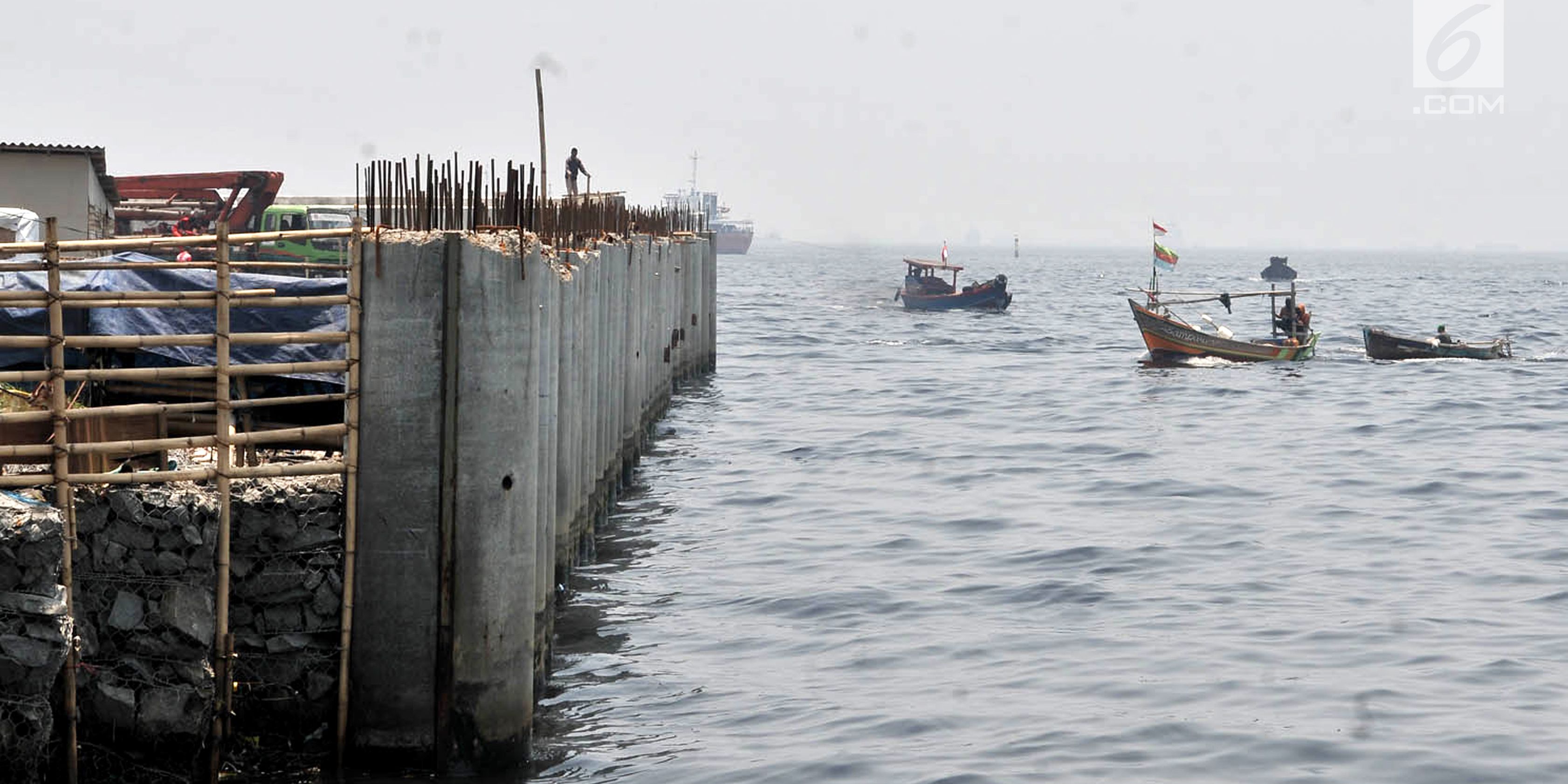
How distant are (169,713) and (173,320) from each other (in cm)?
310

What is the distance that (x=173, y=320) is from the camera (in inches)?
426

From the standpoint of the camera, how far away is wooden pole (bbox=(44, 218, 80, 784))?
27.9 ft

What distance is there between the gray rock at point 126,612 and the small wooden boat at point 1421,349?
41615mm

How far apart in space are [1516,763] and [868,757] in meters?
4.60

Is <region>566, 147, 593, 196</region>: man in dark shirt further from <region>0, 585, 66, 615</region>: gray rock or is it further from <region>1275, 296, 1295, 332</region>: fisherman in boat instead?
<region>1275, 296, 1295, 332</region>: fisherman in boat

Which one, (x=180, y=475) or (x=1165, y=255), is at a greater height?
(x=1165, y=255)

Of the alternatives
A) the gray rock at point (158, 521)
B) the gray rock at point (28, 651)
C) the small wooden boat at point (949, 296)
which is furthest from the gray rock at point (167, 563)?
the small wooden boat at point (949, 296)

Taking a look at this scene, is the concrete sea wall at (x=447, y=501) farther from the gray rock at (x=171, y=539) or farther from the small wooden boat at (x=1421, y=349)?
the small wooden boat at (x=1421, y=349)

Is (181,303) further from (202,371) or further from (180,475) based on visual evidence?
(180,475)

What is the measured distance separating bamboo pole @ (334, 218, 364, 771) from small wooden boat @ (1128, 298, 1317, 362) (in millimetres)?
36414

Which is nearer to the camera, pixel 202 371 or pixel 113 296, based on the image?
pixel 202 371

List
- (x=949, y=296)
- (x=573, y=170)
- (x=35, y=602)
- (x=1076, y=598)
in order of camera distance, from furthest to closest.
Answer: (x=949, y=296) < (x=573, y=170) < (x=1076, y=598) < (x=35, y=602)

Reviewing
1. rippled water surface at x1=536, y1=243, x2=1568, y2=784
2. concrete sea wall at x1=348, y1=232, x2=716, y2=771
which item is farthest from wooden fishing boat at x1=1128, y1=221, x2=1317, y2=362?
concrete sea wall at x1=348, y1=232, x2=716, y2=771

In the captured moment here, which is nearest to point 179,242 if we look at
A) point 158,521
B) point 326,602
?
point 158,521
